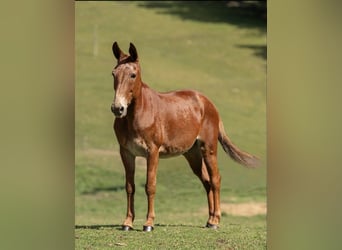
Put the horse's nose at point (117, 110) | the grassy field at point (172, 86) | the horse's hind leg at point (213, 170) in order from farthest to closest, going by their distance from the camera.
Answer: the grassy field at point (172, 86) → the horse's hind leg at point (213, 170) → the horse's nose at point (117, 110)

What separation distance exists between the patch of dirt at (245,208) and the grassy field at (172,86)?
0.26 feet

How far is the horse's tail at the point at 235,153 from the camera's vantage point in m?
5.09

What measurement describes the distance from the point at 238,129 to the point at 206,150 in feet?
35.4

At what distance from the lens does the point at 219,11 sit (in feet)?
70.5

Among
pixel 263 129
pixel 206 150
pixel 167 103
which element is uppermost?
pixel 167 103

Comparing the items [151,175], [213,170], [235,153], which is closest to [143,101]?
[151,175]

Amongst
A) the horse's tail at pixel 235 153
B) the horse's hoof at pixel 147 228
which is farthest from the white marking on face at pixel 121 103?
the horse's tail at pixel 235 153

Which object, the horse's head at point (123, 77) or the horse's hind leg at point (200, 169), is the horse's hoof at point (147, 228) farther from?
the horse's head at point (123, 77)

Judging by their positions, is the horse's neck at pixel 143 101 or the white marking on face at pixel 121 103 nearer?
the white marking on face at pixel 121 103

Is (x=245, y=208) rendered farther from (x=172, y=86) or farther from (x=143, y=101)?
(x=143, y=101)

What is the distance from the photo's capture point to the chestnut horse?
4262 millimetres

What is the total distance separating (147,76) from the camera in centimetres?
1381
